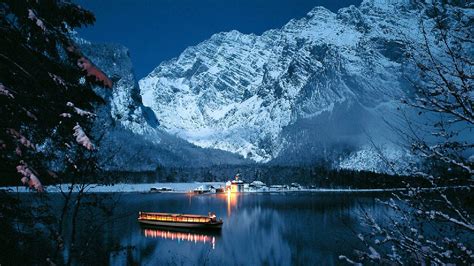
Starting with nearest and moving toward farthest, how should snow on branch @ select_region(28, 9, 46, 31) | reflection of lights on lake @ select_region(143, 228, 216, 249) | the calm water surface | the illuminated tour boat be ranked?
snow on branch @ select_region(28, 9, 46, 31), the calm water surface, reflection of lights on lake @ select_region(143, 228, 216, 249), the illuminated tour boat

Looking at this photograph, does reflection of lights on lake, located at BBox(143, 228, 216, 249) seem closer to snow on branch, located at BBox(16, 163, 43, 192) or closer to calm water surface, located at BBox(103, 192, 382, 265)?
calm water surface, located at BBox(103, 192, 382, 265)

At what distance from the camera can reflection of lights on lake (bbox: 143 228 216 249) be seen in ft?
199

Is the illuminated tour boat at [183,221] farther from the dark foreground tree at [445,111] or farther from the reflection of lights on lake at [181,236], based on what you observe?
the dark foreground tree at [445,111]

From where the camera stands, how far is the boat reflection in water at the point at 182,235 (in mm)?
61156

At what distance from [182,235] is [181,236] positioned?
3.30 ft

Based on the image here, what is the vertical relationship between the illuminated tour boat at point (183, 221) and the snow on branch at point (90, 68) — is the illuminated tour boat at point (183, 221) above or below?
below

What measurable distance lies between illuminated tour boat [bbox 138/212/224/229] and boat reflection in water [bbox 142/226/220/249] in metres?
1.09

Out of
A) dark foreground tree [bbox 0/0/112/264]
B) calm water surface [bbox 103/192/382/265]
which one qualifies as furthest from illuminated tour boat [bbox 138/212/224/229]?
dark foreground tree [bbox 0/0/112/264]

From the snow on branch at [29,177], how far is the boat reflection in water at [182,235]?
2110 inches

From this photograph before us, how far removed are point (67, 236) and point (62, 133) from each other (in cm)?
5028

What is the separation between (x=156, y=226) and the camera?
70938mm

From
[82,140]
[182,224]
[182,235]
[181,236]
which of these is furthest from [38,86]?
[182,224]

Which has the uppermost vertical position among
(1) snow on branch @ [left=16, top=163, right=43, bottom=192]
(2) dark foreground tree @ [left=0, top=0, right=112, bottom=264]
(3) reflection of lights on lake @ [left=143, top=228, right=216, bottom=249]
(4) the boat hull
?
(2) dark foreground tree @ [left=0, top=0, right=112, bottom=264]

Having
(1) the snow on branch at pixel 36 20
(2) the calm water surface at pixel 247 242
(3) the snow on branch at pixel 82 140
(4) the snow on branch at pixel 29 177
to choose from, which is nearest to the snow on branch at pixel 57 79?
(1) the snow on branch at pixel 36 20
